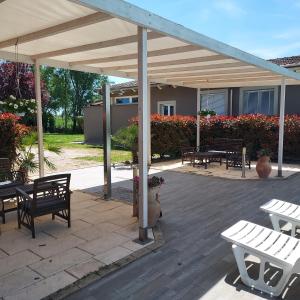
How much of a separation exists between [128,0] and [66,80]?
40.8 meters

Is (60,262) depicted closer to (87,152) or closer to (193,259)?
(193,259)

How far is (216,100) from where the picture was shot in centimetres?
1741

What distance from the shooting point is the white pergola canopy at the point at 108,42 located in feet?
13.6

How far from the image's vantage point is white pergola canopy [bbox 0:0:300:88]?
4.08m

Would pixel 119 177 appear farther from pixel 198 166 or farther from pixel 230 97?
pixel 230 97

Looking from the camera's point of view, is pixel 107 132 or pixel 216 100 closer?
pixel 107 132

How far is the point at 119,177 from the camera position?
9.84m

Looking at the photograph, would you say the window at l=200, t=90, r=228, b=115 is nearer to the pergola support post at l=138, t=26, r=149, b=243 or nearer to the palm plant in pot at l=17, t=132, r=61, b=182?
the palm plant in pot at l=17, t=132, r=61, b=182

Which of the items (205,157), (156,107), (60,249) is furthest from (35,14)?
(156,107)

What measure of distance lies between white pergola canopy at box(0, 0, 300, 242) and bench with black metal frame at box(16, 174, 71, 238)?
135 cm

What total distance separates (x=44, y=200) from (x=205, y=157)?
298 inches

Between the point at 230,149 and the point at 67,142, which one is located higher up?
the point at 230,149

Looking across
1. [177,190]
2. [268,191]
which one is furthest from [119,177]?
[268,191]

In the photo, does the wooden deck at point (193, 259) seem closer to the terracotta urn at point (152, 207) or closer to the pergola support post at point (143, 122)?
the terracotta urn at point (152, 207)
